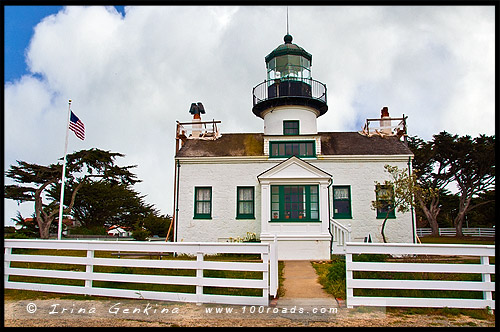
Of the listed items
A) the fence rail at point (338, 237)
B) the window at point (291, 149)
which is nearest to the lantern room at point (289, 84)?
the window at point (291, 149)

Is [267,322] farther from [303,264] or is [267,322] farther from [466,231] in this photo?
[466,231]

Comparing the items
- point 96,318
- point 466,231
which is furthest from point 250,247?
point 466,231

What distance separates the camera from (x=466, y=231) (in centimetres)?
4056

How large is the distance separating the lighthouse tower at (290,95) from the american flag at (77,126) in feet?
29.1

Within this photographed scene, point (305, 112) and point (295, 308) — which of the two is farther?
point (305, 112)

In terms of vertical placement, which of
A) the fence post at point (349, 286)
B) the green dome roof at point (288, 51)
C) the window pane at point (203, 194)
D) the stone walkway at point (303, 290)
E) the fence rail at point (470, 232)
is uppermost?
the green dome roof at point (288, 51)

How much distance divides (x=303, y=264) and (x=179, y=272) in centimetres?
491

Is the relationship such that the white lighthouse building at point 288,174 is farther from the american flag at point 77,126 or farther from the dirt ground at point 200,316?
the dirt ground at point 200,316

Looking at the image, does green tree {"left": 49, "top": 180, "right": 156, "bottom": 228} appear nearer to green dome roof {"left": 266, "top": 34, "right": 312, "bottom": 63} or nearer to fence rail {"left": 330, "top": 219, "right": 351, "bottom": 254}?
green dome roof {"left": 266, "top": 34, "right": 312, "bottom": 63}

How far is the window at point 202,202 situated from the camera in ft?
56.7

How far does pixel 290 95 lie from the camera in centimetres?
1862

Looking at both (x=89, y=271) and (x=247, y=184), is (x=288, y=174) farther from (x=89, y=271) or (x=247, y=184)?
(x=89, y=271)

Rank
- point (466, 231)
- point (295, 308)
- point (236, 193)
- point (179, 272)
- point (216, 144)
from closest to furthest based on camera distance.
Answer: point (295, 308)
point (179, 272)
point (236, 193)
point (216, 144)
point (466, 231)
